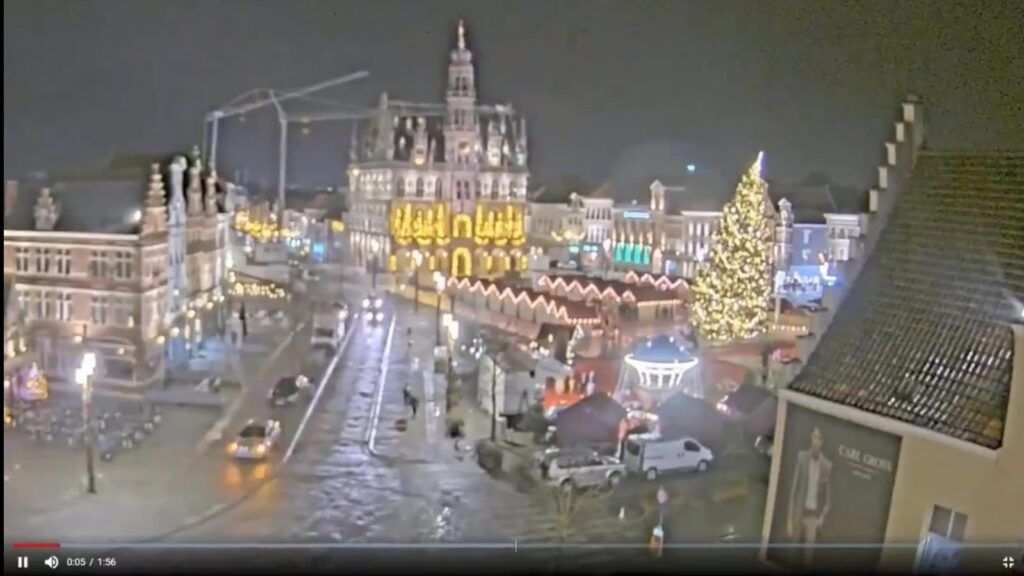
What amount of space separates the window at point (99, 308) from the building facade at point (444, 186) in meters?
0.57

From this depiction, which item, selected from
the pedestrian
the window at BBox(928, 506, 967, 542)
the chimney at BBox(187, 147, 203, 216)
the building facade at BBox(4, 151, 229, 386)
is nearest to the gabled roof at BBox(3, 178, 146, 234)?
the building facade at BBox(4, 151, 229, 386)

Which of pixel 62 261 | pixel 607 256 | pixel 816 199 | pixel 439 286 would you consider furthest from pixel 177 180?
pixel 816 199

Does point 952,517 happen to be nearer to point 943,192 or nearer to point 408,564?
point 943,192

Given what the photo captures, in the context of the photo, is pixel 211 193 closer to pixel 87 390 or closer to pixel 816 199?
pixel 87 390

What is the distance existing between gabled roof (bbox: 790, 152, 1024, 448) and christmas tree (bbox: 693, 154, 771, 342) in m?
0.21

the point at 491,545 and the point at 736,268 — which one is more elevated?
the point at 736,268

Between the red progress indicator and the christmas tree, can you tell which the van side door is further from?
the red progress indicator

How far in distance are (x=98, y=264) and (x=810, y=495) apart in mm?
1667

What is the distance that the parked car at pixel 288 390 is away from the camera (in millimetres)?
2600

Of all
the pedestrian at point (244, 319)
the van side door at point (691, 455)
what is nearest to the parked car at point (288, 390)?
the pedestrian at point (244, 319)

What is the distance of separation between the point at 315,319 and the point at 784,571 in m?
1.22

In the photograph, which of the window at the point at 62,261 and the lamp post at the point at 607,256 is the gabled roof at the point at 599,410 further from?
the window at the point at 62,261

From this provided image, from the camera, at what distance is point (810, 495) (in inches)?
102

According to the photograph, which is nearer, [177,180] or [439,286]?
[177,180]
